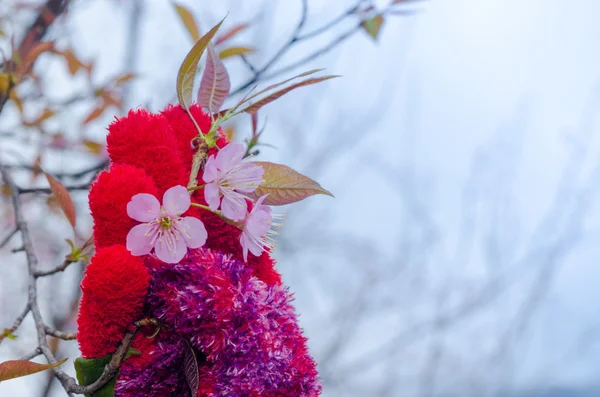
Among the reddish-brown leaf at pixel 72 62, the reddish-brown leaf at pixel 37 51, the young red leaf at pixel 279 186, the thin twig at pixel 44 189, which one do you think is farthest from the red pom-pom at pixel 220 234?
the reddish-brown leaf at pixel 72 62

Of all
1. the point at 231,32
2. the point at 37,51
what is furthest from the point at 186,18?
the point at 37,51

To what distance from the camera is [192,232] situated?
1.33ft

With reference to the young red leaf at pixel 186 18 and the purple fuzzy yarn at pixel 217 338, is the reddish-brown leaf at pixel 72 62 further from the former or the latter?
the purple fuzzy yarn at pixel 217 338

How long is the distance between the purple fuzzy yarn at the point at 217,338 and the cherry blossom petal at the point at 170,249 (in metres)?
0.01

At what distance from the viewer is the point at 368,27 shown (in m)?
0.86

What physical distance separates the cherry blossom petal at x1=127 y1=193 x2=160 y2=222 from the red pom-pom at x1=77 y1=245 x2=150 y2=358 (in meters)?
0.03

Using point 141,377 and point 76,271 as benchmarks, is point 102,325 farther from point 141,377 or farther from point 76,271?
point 76,271

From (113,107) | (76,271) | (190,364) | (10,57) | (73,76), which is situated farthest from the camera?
(76,271)

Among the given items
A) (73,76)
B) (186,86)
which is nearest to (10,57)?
(73,76)

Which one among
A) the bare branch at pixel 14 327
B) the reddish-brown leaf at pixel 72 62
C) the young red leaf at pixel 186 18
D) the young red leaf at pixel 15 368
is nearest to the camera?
the young red leaf at pixel 15 368

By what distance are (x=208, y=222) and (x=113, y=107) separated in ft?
2.96

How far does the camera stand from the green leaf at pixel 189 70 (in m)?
0.42

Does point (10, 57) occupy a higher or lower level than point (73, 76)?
lower

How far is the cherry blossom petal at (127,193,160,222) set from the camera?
40 cm
